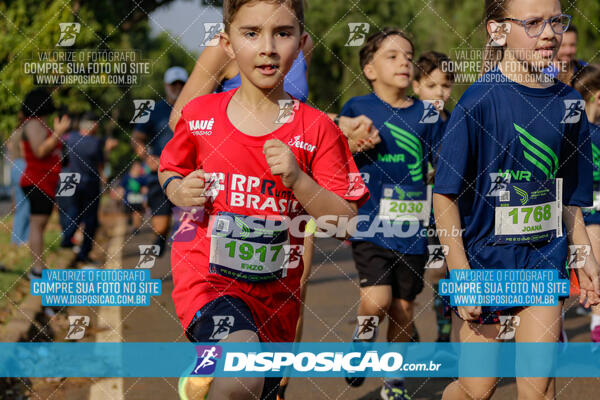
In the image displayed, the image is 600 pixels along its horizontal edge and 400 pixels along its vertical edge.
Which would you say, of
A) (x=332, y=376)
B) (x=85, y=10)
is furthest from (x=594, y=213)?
(x=85, y=10)

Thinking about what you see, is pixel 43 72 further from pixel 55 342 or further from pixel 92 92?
pixel 55 342

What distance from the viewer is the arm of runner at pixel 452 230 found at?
3.51 metres

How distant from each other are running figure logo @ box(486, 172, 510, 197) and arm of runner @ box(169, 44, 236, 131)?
140cm

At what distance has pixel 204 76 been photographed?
4.10 meters

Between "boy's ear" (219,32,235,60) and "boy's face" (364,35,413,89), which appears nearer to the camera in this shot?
"boy's ear" (219,32,235,60)

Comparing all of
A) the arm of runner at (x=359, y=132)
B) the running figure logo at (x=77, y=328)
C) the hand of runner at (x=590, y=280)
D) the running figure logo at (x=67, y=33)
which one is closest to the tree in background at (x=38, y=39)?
the running figure logo at (x=67, y=33)

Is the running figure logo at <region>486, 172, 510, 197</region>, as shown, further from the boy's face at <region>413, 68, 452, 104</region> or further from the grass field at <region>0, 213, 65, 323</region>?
the grass field at <region>0, 213, 65, 323</region>

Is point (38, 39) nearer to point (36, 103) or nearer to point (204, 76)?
point (36, 103)

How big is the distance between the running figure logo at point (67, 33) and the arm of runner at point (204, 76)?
488cm

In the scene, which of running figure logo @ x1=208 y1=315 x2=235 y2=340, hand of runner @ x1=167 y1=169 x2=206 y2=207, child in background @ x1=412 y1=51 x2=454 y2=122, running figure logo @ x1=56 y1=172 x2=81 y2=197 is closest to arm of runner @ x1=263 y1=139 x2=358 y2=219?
hand of runner @ x1=167 y1=169 x2=206 y2=207

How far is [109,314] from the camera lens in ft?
25.2

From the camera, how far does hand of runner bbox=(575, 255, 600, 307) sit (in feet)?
12.4

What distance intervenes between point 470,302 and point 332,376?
7.77 ft

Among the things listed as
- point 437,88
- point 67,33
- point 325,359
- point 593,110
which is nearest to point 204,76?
point 325,359
